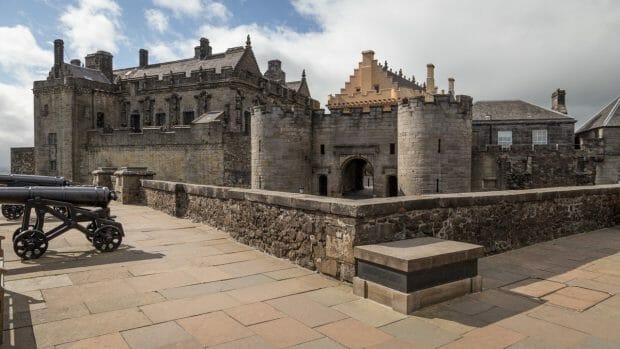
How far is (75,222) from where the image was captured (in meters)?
7.07

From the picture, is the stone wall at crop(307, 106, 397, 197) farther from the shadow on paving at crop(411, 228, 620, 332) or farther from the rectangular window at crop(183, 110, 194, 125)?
the rectangular window at crop(183, 110, 194, 125)

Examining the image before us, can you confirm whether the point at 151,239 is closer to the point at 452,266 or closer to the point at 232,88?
the point at 452,266

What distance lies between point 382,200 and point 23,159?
3977 cm

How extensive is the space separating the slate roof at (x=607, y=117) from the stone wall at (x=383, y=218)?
69.1 feet

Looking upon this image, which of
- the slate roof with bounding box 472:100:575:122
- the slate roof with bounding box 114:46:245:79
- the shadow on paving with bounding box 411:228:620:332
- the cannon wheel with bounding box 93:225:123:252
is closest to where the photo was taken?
the shadow on paving with bounding box 411:228:620:332

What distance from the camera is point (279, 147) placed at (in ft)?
66.9

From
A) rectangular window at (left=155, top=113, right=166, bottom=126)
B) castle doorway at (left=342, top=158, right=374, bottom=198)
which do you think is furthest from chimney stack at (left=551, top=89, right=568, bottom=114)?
rectangular window at (left=155, top=113, right=166, bottom=126)

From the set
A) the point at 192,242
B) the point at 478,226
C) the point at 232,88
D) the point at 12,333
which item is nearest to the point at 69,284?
the point at 12,333

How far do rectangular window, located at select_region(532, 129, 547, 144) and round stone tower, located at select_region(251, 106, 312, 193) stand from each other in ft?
53.5

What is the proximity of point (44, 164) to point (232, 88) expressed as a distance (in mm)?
16709

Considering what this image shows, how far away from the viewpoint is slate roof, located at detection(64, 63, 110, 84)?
33625 mm

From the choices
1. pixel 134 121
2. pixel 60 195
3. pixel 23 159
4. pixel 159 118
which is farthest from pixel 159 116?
pixel 60 195

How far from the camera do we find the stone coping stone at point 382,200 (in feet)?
17.2

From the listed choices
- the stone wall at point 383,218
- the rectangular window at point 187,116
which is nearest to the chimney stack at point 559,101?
the stone wall at point 383,218
